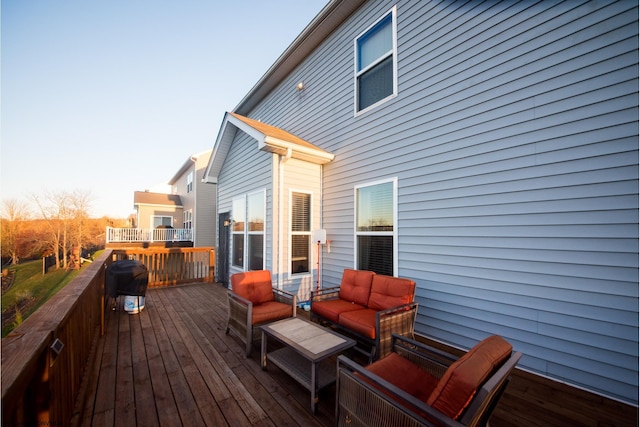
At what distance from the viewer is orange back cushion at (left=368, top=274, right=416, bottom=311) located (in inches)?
141

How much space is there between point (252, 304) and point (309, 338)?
1115 mm

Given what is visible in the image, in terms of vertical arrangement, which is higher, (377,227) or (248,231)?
(377,227)

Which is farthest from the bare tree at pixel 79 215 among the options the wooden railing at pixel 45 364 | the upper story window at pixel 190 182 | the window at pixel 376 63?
the window at pixel 376 63

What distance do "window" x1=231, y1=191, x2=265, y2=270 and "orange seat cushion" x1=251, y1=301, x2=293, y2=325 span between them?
164 cm

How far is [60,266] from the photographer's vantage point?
14.3m

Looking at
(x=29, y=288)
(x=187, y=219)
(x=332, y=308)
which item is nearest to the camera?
(x=332, y=308)

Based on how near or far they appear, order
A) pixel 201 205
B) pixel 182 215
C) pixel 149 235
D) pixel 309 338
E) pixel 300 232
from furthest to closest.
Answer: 1. pixel 182 215
2. pixel 149 235
3. pixel 201 205
4. pixel 300 232
5. pixel 309 338

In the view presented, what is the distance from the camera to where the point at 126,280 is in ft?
16.0

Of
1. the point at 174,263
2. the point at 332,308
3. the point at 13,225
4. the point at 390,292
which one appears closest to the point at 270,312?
the point at 332,308

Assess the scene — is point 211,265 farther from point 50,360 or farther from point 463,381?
point 463,381

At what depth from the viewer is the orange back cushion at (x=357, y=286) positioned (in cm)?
399

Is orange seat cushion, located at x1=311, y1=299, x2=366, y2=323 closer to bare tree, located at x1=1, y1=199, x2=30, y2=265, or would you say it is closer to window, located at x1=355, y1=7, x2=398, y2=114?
window, located at x1=355, y1=7, x2=398, y2=114

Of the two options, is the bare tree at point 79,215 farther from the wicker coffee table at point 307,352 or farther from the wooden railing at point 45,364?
the wicker coffee table at point 307,352

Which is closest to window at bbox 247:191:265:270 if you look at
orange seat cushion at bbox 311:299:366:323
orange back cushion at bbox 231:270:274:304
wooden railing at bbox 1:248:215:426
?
orange back cushion at bbox 231:270:274:304
